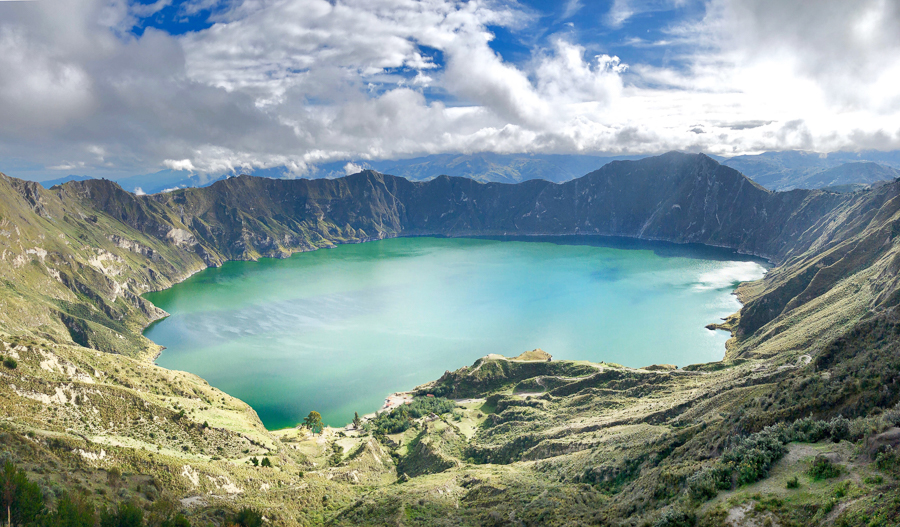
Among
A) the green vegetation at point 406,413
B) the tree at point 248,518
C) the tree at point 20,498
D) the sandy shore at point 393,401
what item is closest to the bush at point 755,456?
the tree at point 248,518

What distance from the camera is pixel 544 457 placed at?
197ft

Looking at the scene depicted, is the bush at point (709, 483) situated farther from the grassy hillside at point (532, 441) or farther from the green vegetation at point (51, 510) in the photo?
the green vegetation at point (51, 510)

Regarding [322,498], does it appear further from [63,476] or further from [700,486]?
[700,486]

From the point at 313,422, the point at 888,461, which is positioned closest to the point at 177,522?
the point at 888,461

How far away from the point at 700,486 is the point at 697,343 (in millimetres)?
119992

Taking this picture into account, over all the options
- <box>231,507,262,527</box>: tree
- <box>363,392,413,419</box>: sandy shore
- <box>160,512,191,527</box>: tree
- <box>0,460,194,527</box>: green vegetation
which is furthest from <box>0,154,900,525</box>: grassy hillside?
<box>363,392,413,419</box>: sandy shore

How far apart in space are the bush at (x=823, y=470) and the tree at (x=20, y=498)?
4513 cm

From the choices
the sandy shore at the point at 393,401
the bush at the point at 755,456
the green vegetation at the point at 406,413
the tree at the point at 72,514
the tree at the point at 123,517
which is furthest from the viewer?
the sandy shore at the point at 393,401

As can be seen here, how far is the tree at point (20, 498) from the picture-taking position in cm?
2767

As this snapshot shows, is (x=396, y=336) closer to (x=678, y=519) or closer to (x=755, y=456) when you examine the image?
(x=755, y=456)

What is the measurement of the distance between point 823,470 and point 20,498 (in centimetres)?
4679

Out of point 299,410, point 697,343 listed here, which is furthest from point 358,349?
point 697,343

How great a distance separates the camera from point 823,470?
23.3m

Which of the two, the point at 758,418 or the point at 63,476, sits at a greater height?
the point at 758,418
